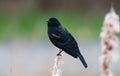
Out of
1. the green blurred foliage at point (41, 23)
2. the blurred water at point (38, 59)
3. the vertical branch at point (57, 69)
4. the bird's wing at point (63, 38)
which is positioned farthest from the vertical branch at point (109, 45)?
the green blurred foliage at point (41, 23)

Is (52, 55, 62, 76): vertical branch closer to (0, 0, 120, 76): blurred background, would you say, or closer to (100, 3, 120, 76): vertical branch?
(100, 3, 120, 76): vertical branch

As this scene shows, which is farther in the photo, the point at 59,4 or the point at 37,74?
the point at 59,4

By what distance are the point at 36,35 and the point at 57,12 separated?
230cm

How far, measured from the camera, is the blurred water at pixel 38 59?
6664mm

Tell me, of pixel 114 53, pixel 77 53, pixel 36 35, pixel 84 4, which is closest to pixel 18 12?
pixel 84 4

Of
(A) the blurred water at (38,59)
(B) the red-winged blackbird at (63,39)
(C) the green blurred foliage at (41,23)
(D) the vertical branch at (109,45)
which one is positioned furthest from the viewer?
(C) the green blurred foliage at (41,23)

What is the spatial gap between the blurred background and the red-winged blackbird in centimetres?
153

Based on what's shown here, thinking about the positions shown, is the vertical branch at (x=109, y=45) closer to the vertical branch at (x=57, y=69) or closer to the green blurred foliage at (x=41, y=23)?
the vertical branch at (x=57, y=69)

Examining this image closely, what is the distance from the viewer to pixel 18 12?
46.7 feet

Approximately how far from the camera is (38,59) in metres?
9.01

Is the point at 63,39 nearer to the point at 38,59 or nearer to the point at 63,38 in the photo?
the point at 63,38

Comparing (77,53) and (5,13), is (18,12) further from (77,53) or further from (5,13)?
(77,53)

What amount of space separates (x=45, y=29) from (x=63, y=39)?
729 cm

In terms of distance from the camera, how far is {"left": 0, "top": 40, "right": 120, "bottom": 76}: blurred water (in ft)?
21.9
